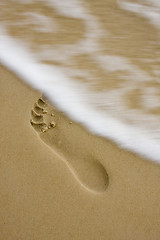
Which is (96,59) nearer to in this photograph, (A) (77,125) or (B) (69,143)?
(A) (77,125)

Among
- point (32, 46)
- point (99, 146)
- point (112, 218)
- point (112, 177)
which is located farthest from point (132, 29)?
point (112, 218)

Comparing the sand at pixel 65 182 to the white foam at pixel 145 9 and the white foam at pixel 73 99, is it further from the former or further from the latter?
the white foam at pixel 145 9

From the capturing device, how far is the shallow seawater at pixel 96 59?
60.6 inches

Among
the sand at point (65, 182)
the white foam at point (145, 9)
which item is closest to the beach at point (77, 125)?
the sand at point (65, 182)

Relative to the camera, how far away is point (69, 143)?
4.63 feet

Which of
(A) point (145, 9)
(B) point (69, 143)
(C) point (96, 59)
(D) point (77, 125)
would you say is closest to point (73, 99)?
(D) point (77, 125)

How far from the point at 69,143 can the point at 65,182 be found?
207 millimetres

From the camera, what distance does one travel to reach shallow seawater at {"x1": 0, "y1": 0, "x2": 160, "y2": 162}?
154cm

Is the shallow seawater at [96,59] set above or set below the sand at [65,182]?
above

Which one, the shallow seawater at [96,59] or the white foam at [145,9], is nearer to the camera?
the shallow seawater at [96,59]

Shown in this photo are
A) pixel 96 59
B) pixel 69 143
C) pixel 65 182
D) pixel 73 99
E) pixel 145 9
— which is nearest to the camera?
pixel 65 182

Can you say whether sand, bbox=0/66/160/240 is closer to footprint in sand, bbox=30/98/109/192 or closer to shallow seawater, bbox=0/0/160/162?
footprint in sand, bbox=30/98/109/192

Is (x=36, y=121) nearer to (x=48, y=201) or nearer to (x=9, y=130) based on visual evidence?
(x=9, y=130)

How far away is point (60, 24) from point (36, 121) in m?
0.91
